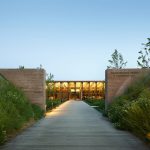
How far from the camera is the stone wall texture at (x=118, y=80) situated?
99.6 feet

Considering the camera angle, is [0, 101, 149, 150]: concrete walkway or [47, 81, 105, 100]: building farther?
[47, 81, 105, 100]: building

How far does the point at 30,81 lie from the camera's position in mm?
30750

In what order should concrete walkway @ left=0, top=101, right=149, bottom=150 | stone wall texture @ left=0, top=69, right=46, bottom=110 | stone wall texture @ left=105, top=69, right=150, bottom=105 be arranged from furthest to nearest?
stone wall texture @ left=0, top=69, right=46, bottom=110 → stone wall texture @ left=105, top=69, right=150, bottom=105 → concrete walkway @ left=0, top=101, right=149, bottom=150

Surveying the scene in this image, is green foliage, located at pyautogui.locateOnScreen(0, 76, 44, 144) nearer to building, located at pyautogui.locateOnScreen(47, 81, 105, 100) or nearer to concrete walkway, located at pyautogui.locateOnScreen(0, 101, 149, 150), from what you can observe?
concrete walkway, located at pyautogui.locateOnScreen(0, 101, 149, 150)

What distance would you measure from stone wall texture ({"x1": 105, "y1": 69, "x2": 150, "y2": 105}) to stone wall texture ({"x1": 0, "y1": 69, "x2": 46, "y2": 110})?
4.45 metres

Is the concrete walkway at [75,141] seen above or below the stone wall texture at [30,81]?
below

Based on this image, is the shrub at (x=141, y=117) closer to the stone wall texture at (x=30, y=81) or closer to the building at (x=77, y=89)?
the stone wall texture at (x=30, y=81)

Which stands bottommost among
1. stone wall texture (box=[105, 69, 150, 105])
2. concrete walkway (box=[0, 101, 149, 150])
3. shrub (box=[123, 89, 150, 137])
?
concrete walkway (box=[0, 101, 149, 150])

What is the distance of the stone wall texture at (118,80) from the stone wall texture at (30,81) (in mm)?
→ 4449

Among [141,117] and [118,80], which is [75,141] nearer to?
[141,117]

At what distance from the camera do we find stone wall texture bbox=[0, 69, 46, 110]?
3058 cm

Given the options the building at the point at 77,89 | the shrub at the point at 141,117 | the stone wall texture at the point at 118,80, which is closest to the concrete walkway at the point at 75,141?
the shrub at the point at 141,117

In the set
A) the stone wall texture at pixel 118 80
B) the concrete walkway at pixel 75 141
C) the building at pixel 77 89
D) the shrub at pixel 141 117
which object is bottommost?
the concrete walkway at pixel 75 141

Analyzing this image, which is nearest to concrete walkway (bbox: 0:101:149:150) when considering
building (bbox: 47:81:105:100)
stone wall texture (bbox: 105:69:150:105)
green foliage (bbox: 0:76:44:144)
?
green foliage (bbox: 0:76:44:144)
